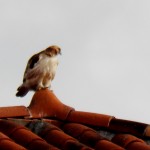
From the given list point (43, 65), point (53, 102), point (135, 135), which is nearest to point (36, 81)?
point (43, 65)

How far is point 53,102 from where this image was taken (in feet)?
20.2

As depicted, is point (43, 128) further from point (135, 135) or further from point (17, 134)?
point (135, 135)

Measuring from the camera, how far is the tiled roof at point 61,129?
5066 millimetres

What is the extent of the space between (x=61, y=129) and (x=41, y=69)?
7.65ft

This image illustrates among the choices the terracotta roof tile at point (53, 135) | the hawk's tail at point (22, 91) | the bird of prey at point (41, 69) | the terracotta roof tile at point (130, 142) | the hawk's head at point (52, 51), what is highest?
the hawk's head at point (52, 51)

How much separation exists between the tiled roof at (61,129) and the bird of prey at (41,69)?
66.9 inches

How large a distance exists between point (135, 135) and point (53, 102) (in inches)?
32.4

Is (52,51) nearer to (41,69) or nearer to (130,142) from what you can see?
(41,69)

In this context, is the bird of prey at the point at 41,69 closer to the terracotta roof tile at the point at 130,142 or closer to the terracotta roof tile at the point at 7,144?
the terracotta roof tile at the point at 130,142

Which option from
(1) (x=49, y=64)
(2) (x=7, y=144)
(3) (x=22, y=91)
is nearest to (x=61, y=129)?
(2) (x=7, y=144)

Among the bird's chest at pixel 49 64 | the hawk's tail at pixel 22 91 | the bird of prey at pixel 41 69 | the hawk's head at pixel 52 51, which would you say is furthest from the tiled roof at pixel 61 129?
the hawk's tail at pixel 22 91

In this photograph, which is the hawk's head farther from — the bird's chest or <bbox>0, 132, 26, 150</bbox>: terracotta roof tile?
<bbox>0, 132, 26, 150</bbox>: terracotta roof tile

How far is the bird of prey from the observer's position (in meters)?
8.00

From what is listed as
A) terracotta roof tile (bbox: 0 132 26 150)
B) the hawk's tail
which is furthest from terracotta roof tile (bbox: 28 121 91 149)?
the hawk's tail
